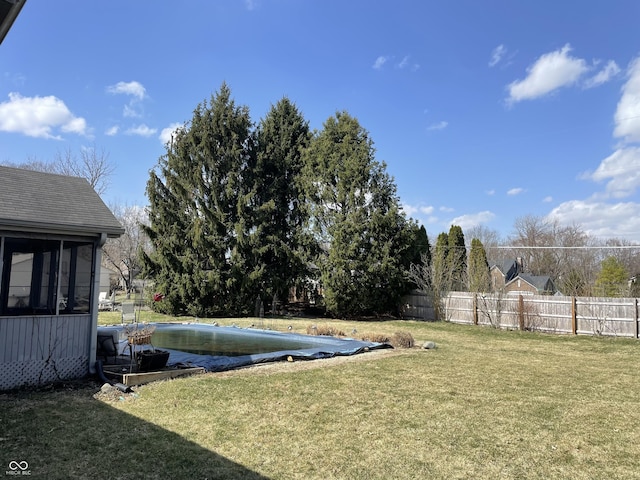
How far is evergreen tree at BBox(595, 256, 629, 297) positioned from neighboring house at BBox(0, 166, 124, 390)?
20115mm

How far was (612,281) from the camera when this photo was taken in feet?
71.9

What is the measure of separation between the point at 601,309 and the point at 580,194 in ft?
42.3

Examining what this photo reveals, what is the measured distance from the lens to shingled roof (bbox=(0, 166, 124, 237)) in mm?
6770

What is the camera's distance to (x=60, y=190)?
8398mm

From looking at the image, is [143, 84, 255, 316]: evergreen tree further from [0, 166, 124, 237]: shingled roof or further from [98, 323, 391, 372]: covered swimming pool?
[0, 166, 124, 237]: shingled roof

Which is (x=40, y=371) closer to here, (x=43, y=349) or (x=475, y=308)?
(x=43, y=349)

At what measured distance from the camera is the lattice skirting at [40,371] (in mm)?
6594

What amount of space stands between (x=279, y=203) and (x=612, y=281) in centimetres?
1792

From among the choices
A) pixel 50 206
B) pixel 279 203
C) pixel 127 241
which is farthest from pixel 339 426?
pixel 127 241

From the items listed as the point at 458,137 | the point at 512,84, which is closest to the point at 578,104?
the point at 512,84

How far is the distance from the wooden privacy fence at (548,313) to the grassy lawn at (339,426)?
6.62 m

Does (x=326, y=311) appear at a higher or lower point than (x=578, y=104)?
lower

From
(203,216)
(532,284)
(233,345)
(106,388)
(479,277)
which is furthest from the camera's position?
(532,284)

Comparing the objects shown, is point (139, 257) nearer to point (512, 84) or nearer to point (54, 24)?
point (54, 24)
